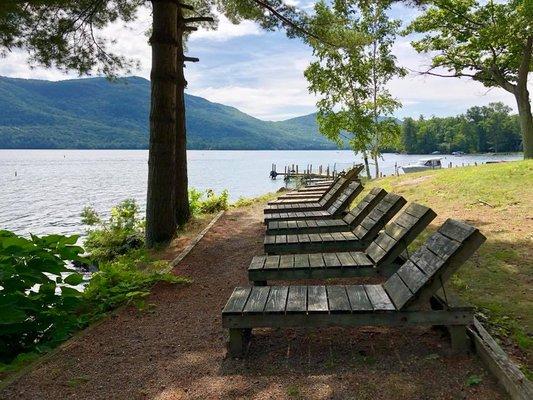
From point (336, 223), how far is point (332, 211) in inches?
38.0

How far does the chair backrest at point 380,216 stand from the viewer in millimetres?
5152

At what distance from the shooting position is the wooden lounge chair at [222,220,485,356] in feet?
10.6

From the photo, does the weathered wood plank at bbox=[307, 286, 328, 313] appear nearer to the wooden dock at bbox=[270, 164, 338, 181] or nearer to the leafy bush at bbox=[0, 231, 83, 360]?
the leafy bush at bbox=[0, 231, 83, 360]

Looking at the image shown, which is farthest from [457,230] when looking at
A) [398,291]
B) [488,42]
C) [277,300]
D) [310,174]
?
[310,174]

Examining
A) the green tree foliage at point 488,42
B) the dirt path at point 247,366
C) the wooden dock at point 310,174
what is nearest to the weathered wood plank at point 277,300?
the dirt path at point 247,366

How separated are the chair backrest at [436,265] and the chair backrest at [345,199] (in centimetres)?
371

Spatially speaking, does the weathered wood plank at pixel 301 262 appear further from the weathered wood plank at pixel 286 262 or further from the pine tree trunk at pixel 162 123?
the pine tree trunk at pixel 162 123

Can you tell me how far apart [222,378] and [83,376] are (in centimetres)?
114

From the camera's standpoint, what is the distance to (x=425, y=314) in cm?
323

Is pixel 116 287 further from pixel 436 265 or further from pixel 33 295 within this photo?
pixel 436 265

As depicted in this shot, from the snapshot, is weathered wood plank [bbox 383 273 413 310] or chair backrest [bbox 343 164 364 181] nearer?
weathered wood plank [bbox 383 273 413 310]

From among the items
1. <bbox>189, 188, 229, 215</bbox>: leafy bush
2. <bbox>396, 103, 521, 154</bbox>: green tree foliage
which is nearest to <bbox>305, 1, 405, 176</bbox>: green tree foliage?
<bbox>189, 188, 229, 215</bbox>: leafy bush

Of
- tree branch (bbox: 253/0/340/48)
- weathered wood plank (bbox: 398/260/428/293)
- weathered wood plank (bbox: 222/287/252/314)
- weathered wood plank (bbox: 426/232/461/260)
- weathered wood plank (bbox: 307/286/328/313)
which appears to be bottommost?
weathered wood plank (bbox: 222/287/252/314)

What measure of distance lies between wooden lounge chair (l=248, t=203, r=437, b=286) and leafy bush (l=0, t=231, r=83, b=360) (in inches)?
77.3
